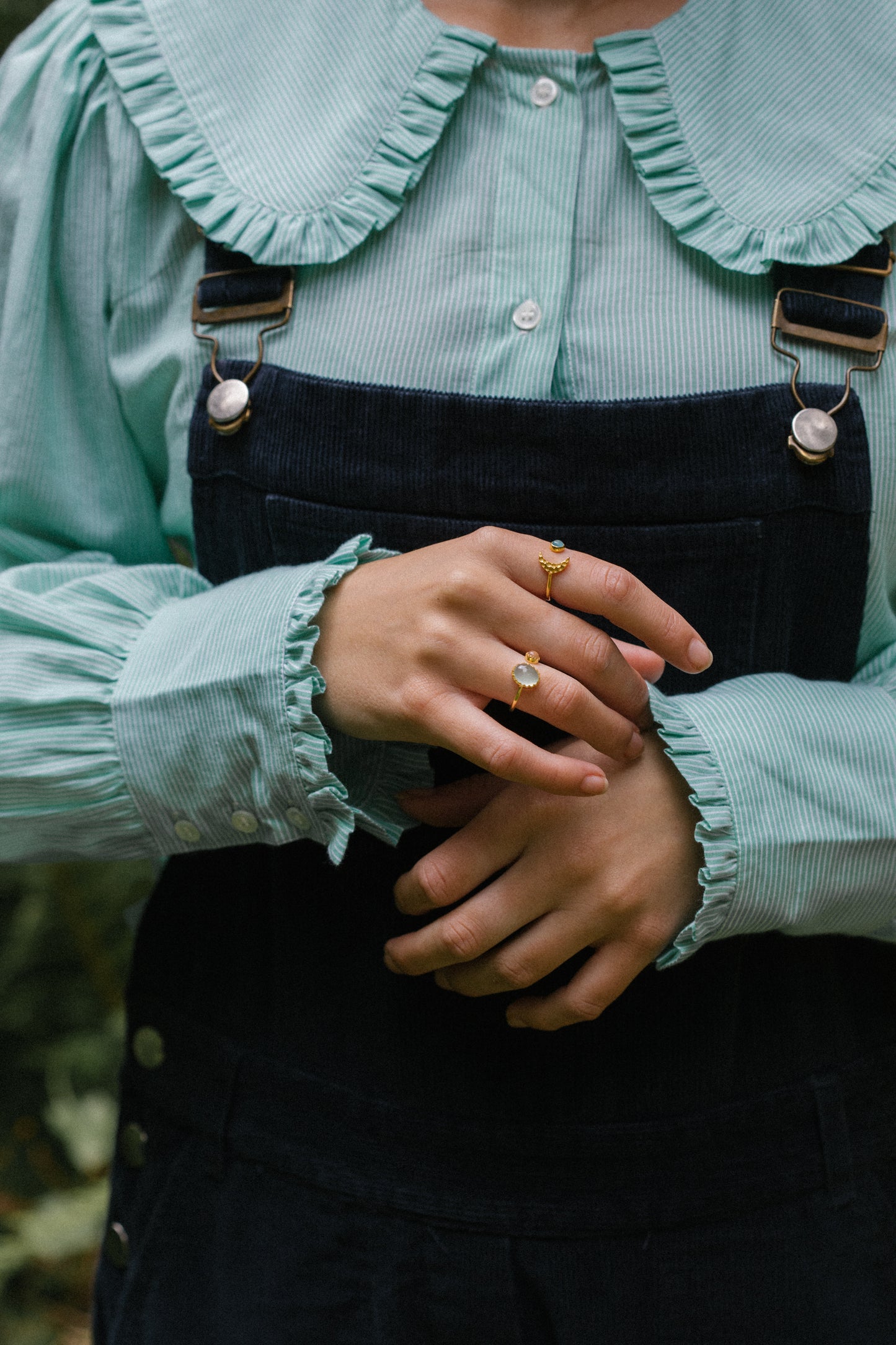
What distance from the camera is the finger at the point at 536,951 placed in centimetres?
69

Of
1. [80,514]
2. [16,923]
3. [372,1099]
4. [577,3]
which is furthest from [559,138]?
[16,923]

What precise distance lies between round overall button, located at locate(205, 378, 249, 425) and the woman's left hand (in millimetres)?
312

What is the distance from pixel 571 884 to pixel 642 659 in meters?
0.14

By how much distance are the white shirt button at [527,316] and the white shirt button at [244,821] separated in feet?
1.20

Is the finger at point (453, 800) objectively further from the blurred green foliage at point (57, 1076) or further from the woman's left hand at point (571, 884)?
the blurred green foliage at point (57, 1076)

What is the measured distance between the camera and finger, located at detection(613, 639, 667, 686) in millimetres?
695

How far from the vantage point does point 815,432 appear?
72cm

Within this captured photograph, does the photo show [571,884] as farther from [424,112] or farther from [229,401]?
[424,112]

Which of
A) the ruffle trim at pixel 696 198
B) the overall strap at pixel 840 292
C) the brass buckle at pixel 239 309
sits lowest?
the brass buckle at pixel 239 309

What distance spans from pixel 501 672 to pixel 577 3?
497mm

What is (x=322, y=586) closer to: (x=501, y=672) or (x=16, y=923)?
(x=501, y=672)

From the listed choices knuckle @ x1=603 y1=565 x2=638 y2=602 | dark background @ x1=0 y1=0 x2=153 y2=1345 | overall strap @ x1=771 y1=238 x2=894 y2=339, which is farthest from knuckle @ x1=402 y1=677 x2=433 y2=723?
dark background @ x1=0 y1=0 x2=153 y2=1345

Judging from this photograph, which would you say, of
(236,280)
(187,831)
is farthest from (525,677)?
(236,280)

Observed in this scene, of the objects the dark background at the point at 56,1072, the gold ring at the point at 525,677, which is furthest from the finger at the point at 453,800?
the dark background at the point at 56,1072
